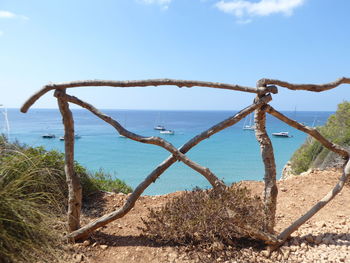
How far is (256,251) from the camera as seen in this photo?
9.44 ft

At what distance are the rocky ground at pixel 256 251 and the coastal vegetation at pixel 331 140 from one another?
9.24 feet

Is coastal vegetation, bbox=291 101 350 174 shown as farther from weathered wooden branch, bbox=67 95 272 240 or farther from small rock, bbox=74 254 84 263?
small rock, bbox=74 254 84 263

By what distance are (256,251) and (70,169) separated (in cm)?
216

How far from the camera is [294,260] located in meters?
2.76

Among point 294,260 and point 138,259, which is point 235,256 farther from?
point 138,259

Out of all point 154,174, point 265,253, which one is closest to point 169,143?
point 154,174

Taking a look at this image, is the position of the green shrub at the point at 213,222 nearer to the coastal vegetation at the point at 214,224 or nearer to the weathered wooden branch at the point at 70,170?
the coastal vegetation at the point at 214,224

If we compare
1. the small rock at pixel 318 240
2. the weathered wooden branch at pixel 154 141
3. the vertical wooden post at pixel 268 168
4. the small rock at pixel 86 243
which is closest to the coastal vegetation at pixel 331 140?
the small rock at pixel 318 240

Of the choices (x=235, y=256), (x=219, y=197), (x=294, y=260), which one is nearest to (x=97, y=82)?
(x=219, y=197)

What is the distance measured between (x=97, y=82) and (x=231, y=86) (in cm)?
138

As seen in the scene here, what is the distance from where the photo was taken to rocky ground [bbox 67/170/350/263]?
9.05 feet

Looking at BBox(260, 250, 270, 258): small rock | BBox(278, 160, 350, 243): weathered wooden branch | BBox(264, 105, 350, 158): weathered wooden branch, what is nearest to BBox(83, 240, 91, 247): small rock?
BBox(260, 250, 270, 258): small rock

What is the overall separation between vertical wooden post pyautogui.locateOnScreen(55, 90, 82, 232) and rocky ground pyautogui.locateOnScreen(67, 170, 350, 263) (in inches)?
11.5

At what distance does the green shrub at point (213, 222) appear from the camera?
279 centimetres
